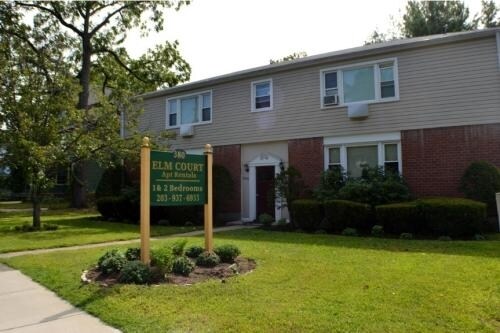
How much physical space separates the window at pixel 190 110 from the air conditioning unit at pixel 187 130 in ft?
1.10

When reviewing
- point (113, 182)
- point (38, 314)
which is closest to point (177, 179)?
point (38, 314)

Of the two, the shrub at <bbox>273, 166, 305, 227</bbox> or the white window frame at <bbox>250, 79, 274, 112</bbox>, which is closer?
the shrub at <bbox>273, 166, 305, 227</bbox>

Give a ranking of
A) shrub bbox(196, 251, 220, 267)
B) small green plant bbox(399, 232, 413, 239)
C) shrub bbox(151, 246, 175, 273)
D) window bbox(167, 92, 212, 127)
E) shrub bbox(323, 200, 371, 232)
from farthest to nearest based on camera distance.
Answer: window bbox(167, 92, 212, 127) < shrub bbox(323, 200, 371, 232) < small green plant bbox(399, 232, 413, 239) < shrub bbox(196, 251, 220, 267) < shrub bbox(151, 246, 175, 273)

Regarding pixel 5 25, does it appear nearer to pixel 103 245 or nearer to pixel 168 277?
pixel 103 245

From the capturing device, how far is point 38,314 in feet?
17.5

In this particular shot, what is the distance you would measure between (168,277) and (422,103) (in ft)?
33.7

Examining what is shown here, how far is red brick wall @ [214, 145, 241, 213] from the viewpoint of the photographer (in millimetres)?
17672

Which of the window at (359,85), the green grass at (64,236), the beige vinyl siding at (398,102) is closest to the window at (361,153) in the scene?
the beige vinyl siding at (398,102)

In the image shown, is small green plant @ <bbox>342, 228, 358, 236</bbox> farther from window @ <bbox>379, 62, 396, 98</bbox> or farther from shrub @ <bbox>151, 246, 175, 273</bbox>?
shrub @ <bbox>151, 246, 175, 273</bbox>

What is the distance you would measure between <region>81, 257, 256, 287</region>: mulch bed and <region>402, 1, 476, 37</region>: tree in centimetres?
3323

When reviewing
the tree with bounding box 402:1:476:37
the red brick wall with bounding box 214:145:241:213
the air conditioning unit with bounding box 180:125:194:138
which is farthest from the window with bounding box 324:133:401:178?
the tree with bounding box 402:1:476:37

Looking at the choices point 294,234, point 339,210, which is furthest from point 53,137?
point 339,210

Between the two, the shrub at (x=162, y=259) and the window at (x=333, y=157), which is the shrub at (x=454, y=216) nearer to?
the window at (x=333, y=157)

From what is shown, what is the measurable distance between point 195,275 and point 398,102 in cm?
985
